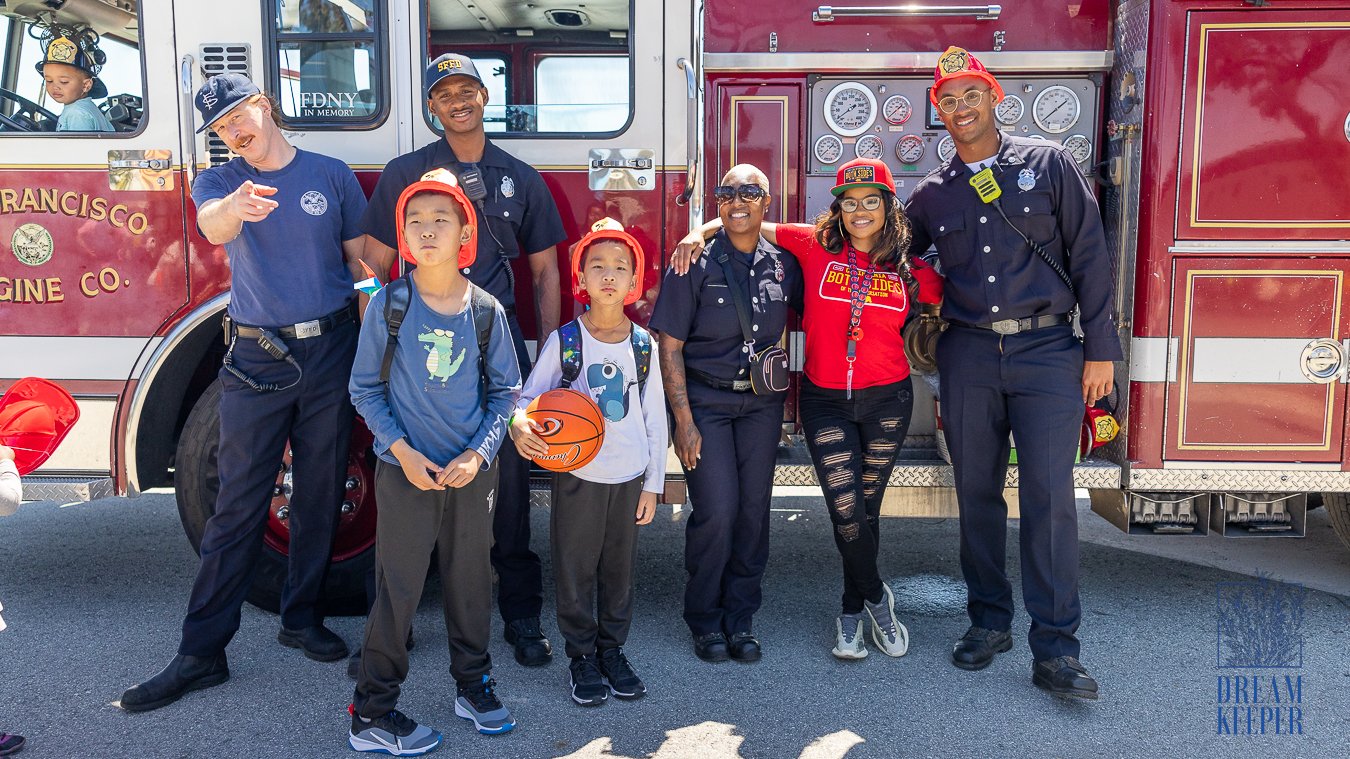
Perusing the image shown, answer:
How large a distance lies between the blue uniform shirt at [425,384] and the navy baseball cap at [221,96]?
878 mm

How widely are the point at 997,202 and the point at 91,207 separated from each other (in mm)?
3484

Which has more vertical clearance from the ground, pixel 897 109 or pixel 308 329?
pixel 897 109

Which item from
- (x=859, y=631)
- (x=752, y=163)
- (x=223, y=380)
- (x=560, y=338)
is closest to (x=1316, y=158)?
(x=752, y=163)

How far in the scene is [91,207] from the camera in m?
4.05

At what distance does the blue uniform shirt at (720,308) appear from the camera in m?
3.60

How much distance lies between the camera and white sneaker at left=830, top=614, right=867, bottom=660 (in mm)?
3805

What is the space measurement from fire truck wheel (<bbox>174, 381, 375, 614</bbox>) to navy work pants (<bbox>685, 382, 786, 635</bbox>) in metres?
1.37

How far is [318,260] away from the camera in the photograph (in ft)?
11.6

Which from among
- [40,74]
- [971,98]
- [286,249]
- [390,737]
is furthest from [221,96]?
[971,98]

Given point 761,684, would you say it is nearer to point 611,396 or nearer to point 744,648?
point 744,648

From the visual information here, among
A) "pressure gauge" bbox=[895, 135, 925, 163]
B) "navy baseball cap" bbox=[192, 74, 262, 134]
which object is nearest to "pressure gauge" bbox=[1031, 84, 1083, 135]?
"pressure gauge" bbox=[895, 135, 925, 163]

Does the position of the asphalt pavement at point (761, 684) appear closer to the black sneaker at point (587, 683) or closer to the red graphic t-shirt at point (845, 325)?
the black sneaker at point (587, 683)

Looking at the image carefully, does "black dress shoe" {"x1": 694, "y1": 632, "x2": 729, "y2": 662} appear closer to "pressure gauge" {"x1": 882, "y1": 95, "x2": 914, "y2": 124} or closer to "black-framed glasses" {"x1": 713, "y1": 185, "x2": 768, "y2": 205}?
"black-framed glasses" {"x1": 713, "y1": 185, "x2": 768, "y2": 205}

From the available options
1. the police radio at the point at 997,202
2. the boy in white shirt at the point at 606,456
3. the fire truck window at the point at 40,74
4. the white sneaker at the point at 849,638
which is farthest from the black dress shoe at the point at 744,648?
the fire truck window at the point at 40,74
